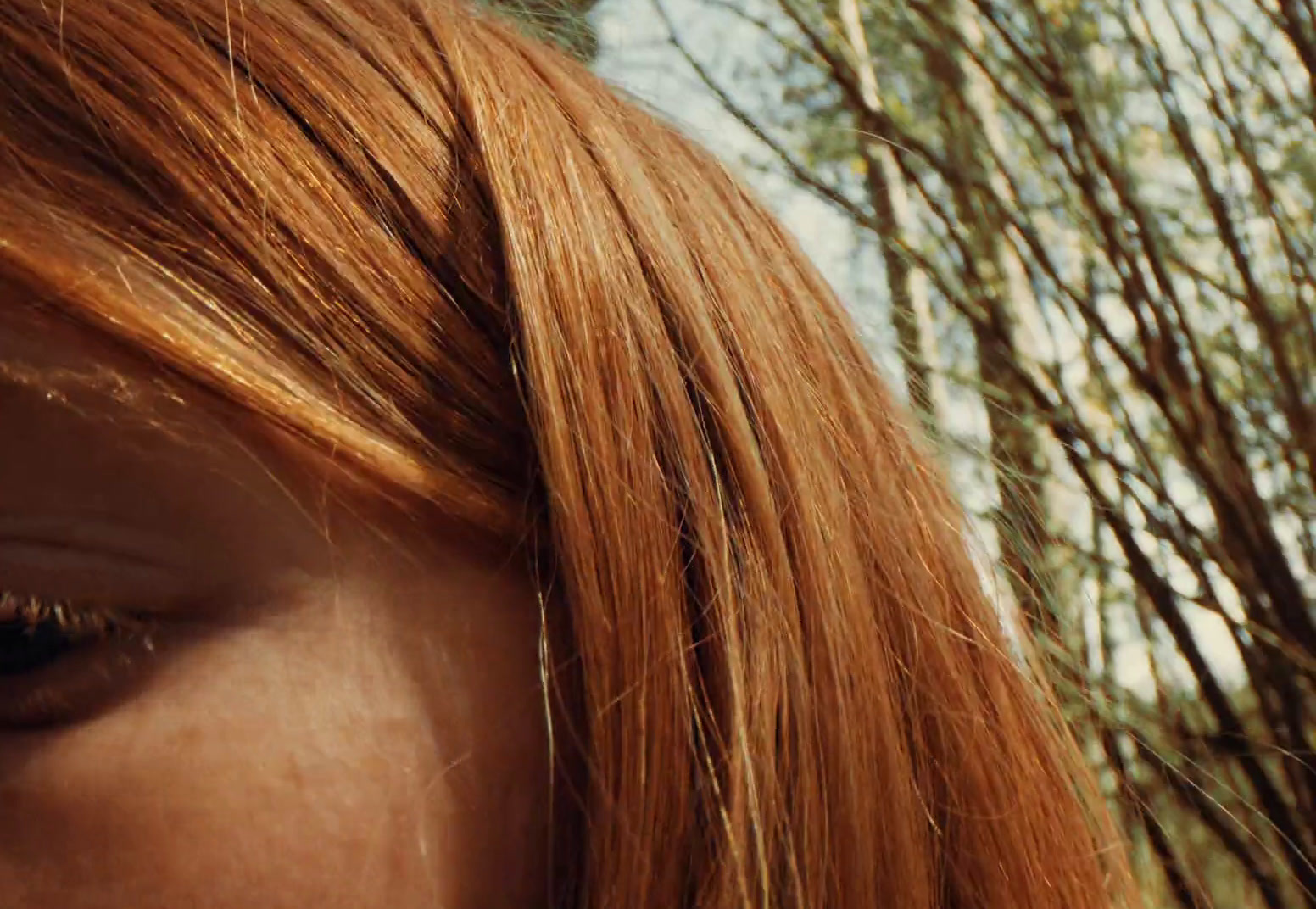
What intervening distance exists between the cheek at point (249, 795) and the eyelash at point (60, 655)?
1 centimetres

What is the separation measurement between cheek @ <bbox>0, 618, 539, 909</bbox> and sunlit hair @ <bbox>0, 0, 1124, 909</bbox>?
8cm

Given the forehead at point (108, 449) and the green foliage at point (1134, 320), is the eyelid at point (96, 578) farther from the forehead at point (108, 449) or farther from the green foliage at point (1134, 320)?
the green foliage at point (1134, 320)

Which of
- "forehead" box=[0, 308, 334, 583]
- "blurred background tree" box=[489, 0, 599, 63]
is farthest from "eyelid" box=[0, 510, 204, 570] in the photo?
"blurred background tree" box=[489, 0, 599, 63]

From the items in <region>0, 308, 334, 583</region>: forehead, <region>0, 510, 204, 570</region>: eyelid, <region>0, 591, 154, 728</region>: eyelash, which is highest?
<region>0, 308, 334, 583</region>: forehead

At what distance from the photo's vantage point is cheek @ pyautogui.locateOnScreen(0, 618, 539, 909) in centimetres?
53

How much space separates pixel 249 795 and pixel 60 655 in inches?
5.0

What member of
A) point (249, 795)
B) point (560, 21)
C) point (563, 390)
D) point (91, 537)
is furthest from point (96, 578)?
point (560, 21)

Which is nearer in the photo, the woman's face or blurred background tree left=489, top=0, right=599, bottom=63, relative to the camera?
the woman's face

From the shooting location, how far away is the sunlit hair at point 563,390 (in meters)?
0.57

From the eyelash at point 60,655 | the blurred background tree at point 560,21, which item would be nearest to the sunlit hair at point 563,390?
the eyelash at point 60,655

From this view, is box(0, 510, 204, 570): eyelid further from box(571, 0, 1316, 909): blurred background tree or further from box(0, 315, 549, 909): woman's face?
box(571, 0, 1316, 909): blurred background tree

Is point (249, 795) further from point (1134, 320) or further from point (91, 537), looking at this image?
point (1134, 320)

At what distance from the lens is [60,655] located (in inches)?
22.0

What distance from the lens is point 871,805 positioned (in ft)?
2.09
